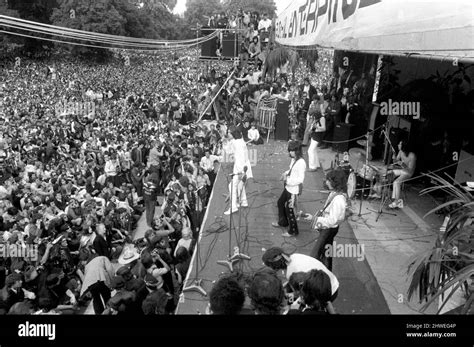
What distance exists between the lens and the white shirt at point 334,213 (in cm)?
495

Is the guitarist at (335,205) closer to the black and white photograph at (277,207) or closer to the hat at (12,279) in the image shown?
the black and white photograph at (277,207)

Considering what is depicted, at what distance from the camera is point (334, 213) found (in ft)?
16.3

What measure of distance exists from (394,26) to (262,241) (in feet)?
11.5

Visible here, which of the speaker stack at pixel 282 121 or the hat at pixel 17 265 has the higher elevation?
the speaker stack at pixel 282 121

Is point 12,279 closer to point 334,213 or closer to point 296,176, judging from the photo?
point 296,176

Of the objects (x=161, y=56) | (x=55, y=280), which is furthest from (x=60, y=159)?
(x=161, y=56)

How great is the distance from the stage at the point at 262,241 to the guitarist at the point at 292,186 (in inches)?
8.9

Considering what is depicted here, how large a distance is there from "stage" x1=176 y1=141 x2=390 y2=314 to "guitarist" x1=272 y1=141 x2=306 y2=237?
0.74 feet

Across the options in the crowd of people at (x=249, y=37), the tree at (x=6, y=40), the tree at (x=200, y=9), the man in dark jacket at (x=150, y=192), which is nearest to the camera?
the man in dark jacket at (x=150, y=192)

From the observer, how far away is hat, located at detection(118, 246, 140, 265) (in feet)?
21.1

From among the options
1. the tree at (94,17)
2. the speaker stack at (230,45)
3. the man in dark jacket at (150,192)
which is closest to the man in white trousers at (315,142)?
the man in dark jacket at (150,192)

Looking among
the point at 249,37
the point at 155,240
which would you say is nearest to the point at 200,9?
the point at 249,37

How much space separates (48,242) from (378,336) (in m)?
6.36

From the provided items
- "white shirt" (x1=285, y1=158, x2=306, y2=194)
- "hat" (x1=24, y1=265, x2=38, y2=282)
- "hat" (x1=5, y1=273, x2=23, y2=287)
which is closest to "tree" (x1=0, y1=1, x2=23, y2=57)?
"hat" (x1=24, y1=265, x2=38, y2=282)
